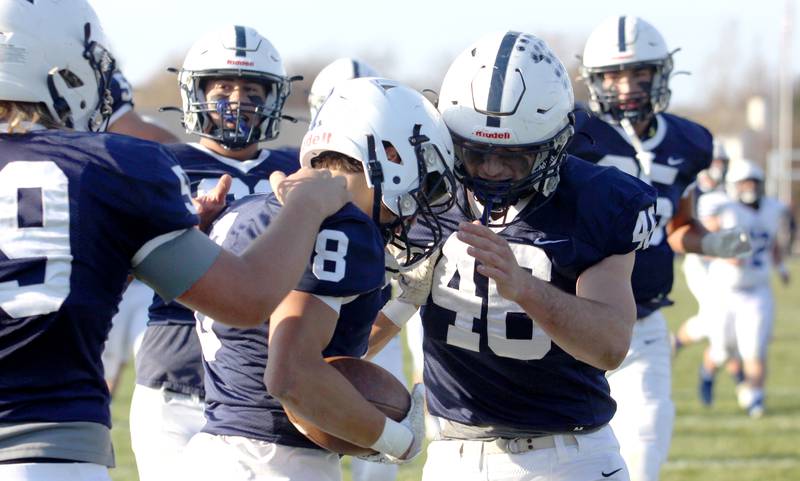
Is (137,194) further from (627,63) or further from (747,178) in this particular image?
(747,178)

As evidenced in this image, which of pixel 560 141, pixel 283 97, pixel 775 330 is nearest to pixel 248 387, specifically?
pixel 560 141

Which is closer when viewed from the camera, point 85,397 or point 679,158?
point 85,397

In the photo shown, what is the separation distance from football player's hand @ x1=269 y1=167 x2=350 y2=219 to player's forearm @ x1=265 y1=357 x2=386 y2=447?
32 cm

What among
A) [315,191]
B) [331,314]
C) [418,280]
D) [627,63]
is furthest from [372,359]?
[315,191]

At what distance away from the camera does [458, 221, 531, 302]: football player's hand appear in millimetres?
2922

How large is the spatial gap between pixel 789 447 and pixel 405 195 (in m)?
5.66

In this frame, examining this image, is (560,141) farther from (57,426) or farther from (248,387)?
(57,426)

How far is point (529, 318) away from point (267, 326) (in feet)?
2.67

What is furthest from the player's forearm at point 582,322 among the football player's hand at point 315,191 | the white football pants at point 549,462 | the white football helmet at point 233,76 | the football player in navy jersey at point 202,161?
the white football helmet at point 233,76

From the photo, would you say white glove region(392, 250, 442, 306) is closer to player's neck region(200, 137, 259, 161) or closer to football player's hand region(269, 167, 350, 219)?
football player's hand region(269, 167, 350, 219)

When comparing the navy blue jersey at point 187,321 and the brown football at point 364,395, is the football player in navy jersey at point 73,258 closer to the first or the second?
the brown football at point 364,395

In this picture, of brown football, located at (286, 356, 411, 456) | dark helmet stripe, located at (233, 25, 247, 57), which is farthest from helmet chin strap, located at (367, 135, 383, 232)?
dark helmet stripe, located at (233, 25, 247, 57)

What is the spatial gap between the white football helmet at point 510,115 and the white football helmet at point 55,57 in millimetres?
1036

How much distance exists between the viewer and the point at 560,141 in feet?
11.2
